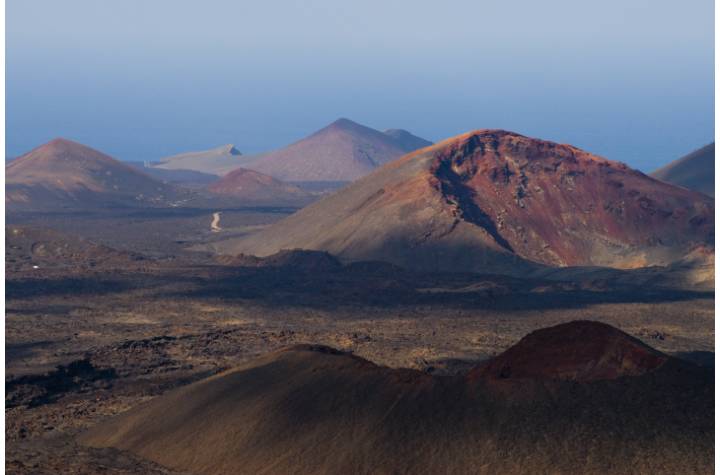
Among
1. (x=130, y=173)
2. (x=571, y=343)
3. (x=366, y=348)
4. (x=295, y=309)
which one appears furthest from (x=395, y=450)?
(x=130, y=173)

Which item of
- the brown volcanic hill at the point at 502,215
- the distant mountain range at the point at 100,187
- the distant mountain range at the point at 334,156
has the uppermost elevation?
the distant mountain range at the point at 334,156

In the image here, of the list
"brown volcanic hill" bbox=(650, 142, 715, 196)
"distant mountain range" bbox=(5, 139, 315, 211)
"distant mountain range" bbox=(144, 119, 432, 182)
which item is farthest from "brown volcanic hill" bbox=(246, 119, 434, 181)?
"brown volcanic hill" bbox=(650, 142, 715, 196)

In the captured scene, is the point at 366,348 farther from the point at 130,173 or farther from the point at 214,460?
the point at 130,173

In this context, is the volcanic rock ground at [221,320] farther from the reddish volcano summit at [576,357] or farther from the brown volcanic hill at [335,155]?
the brown volcanic hill at [335,155]

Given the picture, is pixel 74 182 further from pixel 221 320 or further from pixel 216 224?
pixel 221 320

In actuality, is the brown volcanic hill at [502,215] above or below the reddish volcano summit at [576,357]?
above

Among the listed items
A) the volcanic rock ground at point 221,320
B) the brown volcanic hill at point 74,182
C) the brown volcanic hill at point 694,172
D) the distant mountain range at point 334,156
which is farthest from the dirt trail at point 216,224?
the distant mountain range at point 334,156

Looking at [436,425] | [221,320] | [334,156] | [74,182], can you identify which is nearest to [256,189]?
[74,182]
